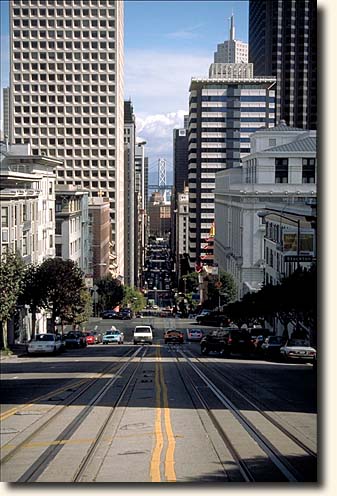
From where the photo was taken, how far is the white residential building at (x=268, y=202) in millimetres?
20781

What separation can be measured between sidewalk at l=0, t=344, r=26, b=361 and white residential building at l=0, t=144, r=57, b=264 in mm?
4117

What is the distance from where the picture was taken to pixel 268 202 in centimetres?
3116

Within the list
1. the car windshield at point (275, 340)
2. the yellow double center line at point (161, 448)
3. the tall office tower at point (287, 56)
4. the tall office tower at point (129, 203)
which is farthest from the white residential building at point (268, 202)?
the tall office tower at point (287, 56)

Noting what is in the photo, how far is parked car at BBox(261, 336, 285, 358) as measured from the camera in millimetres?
23375

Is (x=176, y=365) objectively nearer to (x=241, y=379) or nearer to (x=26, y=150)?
(x=241, y=379)

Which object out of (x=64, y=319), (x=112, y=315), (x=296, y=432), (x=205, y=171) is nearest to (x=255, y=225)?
(x=64, y=319)

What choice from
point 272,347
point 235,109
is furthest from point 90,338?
point 235,109

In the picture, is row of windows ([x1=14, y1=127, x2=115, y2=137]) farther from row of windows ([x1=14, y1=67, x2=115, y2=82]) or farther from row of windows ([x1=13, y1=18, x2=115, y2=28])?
row of windows ([x1=13, y1=18, x2=115, y2=28])

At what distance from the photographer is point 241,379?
→ 14.7m

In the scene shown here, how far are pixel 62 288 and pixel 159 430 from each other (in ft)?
82.8

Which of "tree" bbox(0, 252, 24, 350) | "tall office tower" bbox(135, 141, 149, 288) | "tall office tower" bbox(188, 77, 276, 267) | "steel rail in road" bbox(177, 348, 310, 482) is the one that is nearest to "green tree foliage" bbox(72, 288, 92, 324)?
"tree" bbox(0, 252, 24, 350)

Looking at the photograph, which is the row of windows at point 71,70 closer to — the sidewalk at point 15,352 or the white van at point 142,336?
the white van at point 142,336
